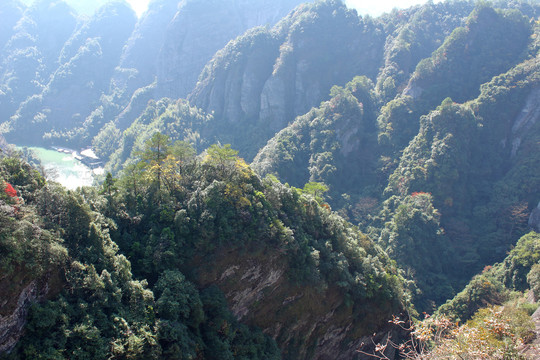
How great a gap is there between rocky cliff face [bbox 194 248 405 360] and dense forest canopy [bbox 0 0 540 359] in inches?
7.4

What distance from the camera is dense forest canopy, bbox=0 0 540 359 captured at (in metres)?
22.6

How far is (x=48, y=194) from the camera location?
2444 cm

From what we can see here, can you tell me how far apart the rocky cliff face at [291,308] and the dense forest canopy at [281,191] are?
188mm

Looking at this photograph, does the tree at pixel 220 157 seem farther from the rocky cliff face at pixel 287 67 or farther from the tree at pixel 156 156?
the rocky cliff face at pixel 287 67

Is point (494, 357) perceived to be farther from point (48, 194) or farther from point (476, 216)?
point (476, 216)

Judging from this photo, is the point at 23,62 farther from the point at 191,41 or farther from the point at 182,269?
the point at 182,269

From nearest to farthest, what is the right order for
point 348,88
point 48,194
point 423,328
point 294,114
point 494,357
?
point 494,357 < point 423,328 < point 48,194 < point 348,88 < point 294,114

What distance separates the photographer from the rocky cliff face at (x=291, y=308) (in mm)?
30759

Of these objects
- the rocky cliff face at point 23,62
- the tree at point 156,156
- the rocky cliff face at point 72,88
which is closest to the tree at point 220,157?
the tree at point 156,156

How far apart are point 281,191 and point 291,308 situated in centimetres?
1157

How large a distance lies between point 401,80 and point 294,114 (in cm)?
3728

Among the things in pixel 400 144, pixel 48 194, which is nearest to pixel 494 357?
pixel 48 194

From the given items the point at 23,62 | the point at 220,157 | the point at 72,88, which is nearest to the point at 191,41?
the point at 72,88

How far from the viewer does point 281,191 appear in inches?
1503
